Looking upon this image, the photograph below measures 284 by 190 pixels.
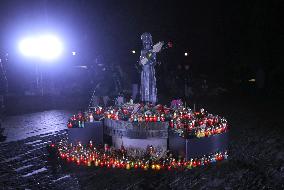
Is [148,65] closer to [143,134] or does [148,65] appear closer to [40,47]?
[143,134]

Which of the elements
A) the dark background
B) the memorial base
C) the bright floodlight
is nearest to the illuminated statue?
the memorial base

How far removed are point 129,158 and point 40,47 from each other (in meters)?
24.2

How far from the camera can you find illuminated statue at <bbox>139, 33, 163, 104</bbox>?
16.1 meters

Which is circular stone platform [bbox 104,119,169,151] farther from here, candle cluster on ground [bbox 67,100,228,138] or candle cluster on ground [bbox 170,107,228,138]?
candle cluster on ground [bbox 170,107,228,138]

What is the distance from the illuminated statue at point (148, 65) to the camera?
1611 cm

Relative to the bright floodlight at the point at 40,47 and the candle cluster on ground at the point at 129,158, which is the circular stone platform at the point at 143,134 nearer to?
the candle cluster on ground at the point at 129,158

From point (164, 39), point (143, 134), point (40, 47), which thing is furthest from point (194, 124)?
point (40, 47)

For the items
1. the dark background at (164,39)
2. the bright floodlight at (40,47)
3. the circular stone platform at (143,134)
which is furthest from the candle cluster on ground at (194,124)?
the bright floodlight at (40,47)

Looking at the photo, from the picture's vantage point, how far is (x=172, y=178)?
11594 mm

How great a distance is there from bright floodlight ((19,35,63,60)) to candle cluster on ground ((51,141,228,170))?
21.7 metres

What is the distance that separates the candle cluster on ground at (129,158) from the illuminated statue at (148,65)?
3.45m

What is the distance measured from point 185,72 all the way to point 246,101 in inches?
301

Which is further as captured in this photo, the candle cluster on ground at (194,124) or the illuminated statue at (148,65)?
the illuminated statue at (148,65)

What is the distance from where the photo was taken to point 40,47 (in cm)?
3406
